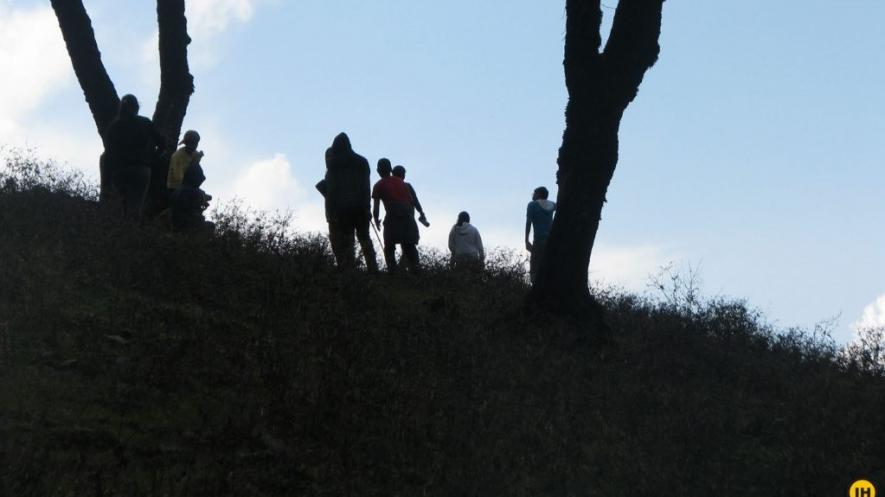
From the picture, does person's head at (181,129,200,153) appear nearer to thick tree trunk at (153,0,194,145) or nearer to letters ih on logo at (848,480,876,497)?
thick tree trunk at (153,0,194,145)

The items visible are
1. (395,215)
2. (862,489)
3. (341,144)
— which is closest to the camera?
(862,489)

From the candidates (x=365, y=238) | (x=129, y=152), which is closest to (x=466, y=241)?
(x=365, y=238)

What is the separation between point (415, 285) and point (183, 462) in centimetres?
775

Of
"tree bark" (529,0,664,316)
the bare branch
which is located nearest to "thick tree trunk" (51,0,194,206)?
"tree bark" (529,0,664,316)

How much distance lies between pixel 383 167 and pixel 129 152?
3.32m

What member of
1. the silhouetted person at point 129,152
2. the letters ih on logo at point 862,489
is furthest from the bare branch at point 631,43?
the letters ih on logo at point 862,489

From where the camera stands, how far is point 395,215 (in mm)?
15977

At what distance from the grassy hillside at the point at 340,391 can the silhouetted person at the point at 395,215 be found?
3086 mm

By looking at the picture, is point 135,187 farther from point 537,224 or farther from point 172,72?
point 537,224

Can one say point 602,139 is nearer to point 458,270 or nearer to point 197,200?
point 458,270

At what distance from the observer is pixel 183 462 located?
6621mm

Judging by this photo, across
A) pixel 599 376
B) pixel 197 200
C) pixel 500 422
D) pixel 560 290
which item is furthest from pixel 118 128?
pixel 500 422

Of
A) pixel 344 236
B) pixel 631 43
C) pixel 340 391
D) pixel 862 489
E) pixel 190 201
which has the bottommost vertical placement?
pixel 862 489

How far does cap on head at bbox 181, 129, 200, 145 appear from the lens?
1562 cm
